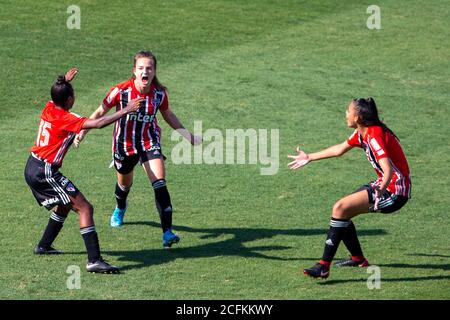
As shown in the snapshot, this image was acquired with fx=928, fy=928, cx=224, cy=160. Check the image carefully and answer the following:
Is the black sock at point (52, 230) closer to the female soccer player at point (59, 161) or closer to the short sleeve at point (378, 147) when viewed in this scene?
the female soccer player at point (59, 161)

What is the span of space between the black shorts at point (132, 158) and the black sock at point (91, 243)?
1284mm

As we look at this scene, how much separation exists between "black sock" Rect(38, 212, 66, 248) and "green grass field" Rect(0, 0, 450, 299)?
0.79ft

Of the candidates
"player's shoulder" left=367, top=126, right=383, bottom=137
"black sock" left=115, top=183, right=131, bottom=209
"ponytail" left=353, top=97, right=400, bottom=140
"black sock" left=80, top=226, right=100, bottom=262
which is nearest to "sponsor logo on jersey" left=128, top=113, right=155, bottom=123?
"black sock" left=115, top=183, right=131, bottom=209

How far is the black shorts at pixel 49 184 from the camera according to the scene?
32.0ft

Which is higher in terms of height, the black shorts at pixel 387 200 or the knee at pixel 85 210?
the black shorts at pixel 387 200

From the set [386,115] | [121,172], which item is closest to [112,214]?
[121,172]

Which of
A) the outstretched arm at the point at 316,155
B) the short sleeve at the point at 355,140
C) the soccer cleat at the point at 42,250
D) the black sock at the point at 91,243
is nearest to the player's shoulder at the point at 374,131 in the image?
the short sleeve at the point at 355,140

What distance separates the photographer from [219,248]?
10555 millimetres

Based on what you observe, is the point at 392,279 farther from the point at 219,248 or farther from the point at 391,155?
the point at 219,248

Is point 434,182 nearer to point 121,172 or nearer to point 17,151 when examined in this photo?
point 121,172

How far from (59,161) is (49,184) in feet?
0.89

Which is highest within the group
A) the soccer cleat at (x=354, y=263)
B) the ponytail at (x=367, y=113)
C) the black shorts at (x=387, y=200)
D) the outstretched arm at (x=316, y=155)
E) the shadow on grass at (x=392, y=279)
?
the ponytail at (x=367, y=113)

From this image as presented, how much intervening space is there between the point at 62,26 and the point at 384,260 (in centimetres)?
1015

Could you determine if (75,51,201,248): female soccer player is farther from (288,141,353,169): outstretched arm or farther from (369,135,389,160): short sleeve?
(369,135,389,160): short sleeve
